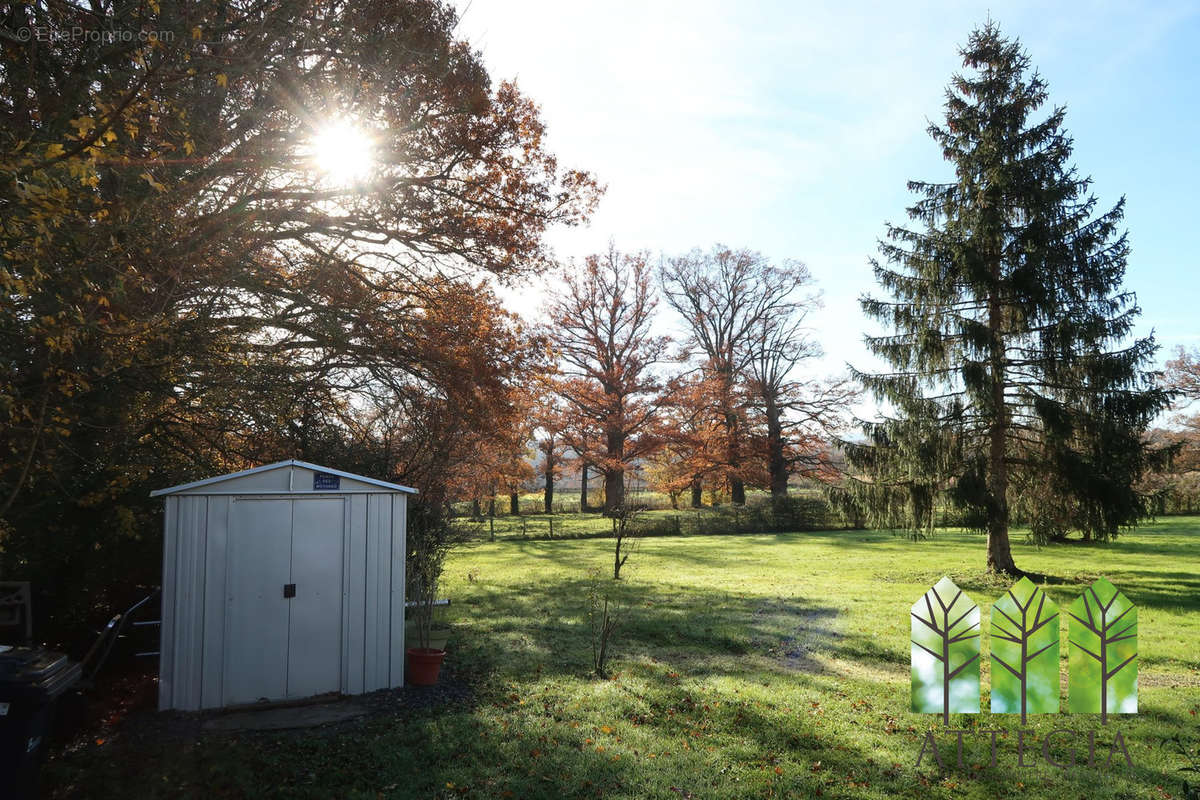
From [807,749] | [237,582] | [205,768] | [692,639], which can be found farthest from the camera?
[692,639]

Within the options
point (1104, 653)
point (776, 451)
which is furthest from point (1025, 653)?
point (776, 451)

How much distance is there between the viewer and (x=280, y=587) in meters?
7.30

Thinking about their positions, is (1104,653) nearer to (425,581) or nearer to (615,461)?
(425,581)

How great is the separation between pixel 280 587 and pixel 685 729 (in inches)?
178

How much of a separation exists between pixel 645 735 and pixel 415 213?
8.49m

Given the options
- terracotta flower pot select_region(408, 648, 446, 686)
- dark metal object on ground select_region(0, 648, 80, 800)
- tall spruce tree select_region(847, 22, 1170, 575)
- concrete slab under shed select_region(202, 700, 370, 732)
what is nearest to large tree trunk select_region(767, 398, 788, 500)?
tall spruce tree select_region(847, 22, 1170, 575)

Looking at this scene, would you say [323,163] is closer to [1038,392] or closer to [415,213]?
[415,213]

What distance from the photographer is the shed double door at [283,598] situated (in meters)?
7.15

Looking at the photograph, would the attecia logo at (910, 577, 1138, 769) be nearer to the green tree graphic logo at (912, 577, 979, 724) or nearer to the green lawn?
the green tree graphic logo at (912, 577, 979, 724)

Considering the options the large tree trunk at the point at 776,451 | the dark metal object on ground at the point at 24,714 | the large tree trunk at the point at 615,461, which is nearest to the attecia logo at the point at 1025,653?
the dark metal object on ground at the point at 24,714

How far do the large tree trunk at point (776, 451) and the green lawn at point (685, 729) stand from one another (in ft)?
72.4

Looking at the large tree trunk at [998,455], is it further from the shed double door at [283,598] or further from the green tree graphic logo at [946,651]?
the shed double door at [283,598]

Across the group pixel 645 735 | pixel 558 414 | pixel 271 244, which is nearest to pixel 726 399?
pixel 558 414

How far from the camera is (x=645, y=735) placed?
6336 millimetres
